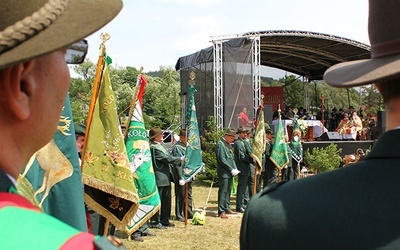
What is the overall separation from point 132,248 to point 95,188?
321 cm

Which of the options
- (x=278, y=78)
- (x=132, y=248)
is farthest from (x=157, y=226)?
(x=278, y=78)

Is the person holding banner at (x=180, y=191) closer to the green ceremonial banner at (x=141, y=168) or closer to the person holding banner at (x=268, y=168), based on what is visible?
the green ceremonial banner at (x=141, y=168)

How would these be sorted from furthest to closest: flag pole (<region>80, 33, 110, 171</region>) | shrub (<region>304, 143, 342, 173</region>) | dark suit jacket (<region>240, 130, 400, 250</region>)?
shrub (<region>304, 143, 342, 173</region>) < flag pole (<region>80, 33, 110, 171</region>) < dark suit jacket (<region>240, 130, 400, 250</region>)

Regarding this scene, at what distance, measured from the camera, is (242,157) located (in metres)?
11.5

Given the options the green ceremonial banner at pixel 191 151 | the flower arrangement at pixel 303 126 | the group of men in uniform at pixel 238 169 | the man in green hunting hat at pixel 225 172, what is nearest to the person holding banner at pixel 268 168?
the group of men in uniform at pixel 238 169

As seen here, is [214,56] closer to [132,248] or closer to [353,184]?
[132,248]

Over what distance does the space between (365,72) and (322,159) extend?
14.7 metres

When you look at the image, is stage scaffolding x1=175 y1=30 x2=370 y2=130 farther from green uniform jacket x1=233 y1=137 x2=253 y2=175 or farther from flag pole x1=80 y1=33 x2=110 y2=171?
flag pole x1=80 y1=33 x2=110 y2=171

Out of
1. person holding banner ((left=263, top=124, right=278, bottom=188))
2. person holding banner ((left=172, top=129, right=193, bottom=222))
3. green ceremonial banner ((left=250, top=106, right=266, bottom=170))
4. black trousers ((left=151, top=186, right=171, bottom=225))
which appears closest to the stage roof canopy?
person holding banner ((left=263, top=124, right=278, bottom=188))

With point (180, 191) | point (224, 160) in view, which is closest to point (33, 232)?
point (180, 191)

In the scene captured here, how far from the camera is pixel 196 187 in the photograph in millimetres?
14359

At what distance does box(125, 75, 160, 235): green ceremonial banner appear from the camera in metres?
6.12

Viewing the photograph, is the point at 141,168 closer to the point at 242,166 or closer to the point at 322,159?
the point at 242,166

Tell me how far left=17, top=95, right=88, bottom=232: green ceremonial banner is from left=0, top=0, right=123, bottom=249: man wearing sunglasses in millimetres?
1451
